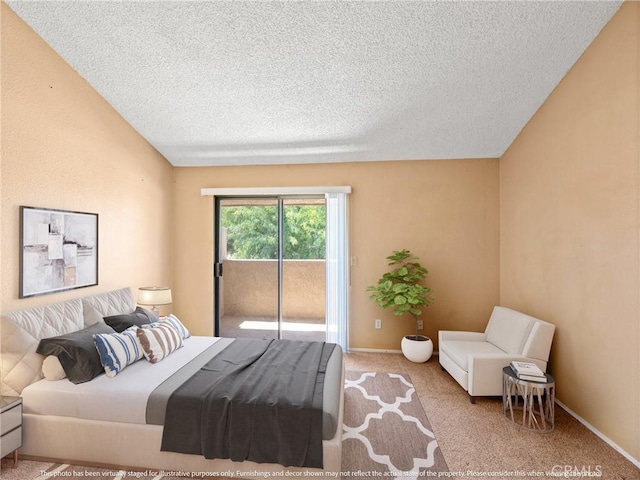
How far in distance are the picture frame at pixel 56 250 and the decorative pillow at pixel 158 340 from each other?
2.81 ft

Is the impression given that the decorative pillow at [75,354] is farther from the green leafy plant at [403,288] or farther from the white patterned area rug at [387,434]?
the green leafy plant at [403,288]

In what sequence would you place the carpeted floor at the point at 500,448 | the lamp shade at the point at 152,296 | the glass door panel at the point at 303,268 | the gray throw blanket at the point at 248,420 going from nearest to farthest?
1. the gray throw blanket at the point at 248,420
2. the carpeted floor at the point at 500,448
3. the lamp shade at the point at 152,296
4. the glass door panel at the point at 303,268

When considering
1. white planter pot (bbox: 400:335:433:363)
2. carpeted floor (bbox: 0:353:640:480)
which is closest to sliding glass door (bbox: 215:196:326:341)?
white planter pot (bbox: 400:335:433:363)

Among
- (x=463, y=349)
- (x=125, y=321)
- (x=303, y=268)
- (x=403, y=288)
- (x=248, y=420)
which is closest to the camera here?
(x=248, y=420)

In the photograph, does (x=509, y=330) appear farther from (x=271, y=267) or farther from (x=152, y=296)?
(x=152, y=296)

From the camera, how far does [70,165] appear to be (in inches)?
109

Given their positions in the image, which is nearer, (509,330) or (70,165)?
(70,165)

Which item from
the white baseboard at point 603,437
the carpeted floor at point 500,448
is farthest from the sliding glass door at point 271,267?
the white baseboard at point 603,437

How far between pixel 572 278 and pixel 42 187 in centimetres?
455

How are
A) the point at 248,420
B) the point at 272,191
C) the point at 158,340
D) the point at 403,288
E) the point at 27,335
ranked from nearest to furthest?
the point at 248,420 → the point at 27,335 → the point at 158,340 → the point at 403,288 → the point at 272,191

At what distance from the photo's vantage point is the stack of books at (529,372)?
8.03ft

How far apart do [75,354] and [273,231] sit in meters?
2.66

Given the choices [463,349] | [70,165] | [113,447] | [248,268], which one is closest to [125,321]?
[113,447]

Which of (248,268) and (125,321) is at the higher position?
(248,268)
